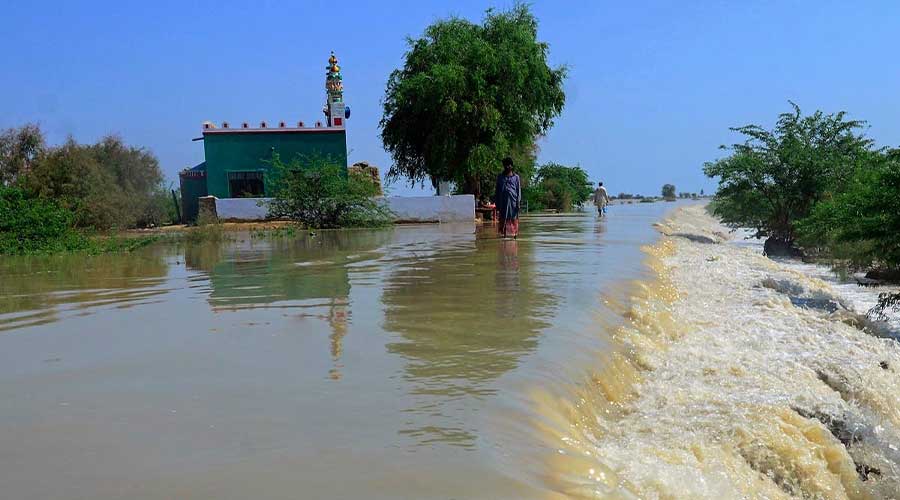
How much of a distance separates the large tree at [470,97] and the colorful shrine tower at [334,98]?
84.1 inches

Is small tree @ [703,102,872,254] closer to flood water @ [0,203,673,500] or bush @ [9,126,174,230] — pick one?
flood water @ [0,203,673,500]

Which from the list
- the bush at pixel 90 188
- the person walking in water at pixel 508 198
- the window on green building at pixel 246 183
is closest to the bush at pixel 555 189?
the window on green building at pixel 246 183

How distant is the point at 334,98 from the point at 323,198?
9.48m

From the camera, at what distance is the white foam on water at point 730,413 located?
373 cm

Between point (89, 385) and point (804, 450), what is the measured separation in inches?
174

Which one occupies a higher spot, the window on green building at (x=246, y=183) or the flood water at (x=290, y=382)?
the window on green building at (x=246, y=183)

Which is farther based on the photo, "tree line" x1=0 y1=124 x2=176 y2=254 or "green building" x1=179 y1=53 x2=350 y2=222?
"green building" x1=179 y1=53 x2=350 y2=222

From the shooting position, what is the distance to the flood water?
123 inches

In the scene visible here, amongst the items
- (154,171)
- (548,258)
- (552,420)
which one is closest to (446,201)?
(154,171)

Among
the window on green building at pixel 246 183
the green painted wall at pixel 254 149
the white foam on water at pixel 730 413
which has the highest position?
the green painted wall at pixel 254 149

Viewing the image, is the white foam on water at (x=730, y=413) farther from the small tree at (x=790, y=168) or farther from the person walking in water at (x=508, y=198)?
the small tree at (x=790, y=168)

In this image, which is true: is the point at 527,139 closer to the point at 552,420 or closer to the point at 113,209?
the point at 113,209

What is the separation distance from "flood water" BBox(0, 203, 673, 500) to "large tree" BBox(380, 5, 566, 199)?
19299 millimetres

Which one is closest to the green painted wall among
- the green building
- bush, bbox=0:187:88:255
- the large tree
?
the green building
